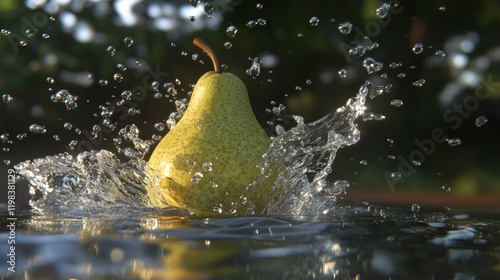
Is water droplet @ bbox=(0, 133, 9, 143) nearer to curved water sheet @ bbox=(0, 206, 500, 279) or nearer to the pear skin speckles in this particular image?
the pear skin speckles

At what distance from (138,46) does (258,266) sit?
5311mm

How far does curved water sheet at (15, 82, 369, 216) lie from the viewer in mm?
2016

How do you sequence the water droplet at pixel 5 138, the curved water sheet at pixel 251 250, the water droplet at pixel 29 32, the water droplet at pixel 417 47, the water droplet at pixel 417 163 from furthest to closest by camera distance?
the water droplet at pixel 5 138, the water droplet at pixel 29 32, the water droplet at pixel 417 163, the water droplet at pixel 417 47, the curved water sheet at pixel 251 250

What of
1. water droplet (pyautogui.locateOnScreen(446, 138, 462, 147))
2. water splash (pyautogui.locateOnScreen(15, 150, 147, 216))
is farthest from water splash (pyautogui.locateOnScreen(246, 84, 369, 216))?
water droplet (pyautogui.locateOnScreen(446, 138, 462, 147))

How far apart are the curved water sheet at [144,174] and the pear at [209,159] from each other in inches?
2.3

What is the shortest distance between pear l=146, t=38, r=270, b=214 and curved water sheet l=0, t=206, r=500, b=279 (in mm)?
298

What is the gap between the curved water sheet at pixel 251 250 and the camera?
0.91 meters

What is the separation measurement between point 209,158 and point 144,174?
0.82 feet

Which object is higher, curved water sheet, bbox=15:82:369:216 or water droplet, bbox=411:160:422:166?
water droplet, bbox=411:160:422:166

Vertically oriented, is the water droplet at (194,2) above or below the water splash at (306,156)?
above

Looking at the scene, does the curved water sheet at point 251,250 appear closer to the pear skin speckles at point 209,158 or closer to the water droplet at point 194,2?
the pear skin speckles at point 209,158

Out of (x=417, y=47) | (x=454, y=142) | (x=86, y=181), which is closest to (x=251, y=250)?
(x=86, y=181)

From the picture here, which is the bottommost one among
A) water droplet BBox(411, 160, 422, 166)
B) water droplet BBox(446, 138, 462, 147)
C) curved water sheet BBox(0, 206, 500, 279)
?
curved water sheet BBox(0, 206, 500, 279)

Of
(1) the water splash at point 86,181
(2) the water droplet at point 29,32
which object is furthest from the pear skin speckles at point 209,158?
(2) the water droplet at point 29,32
